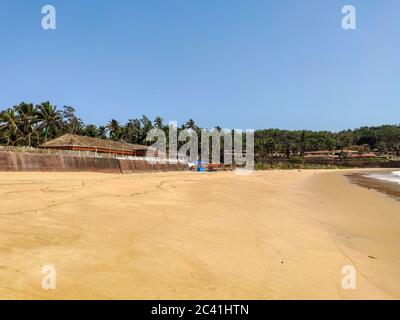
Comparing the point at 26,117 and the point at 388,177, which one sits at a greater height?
the point at 26,117

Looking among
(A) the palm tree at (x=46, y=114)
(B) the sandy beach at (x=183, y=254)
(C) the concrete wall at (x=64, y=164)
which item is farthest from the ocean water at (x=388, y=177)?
(A) the palm tree at (x=46, y=114)

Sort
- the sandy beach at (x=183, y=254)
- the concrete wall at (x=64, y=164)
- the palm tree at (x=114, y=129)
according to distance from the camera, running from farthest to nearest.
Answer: the palm tree at (x=114, y=129) < the concrete wall at (x=64, y=164) < the sandy beach at (x=183, y=254)

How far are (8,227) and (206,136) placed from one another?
8415cm

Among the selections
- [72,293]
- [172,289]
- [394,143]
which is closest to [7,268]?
[72,293]

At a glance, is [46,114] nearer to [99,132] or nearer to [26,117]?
[26,117]

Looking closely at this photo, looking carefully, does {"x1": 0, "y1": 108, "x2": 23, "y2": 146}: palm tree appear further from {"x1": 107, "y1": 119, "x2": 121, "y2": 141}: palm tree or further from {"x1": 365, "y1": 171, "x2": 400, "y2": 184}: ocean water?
{"x1": 365, "y1": 171, "x2": 400, "y2": 184}: ocean water

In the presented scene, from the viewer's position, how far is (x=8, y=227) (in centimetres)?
602

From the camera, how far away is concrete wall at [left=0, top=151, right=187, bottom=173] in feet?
90.6

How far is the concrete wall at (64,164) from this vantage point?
90.6 feet

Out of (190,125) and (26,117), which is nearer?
(26,117)

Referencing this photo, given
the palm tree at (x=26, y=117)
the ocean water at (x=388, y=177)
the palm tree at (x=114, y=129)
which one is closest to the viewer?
the ocean water at (x=388, y=177)

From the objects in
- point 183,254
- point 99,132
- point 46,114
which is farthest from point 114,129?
point 183,254

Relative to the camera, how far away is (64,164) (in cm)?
3406

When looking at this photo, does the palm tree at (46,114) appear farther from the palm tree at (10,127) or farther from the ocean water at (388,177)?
the ocean water at (388,177)
